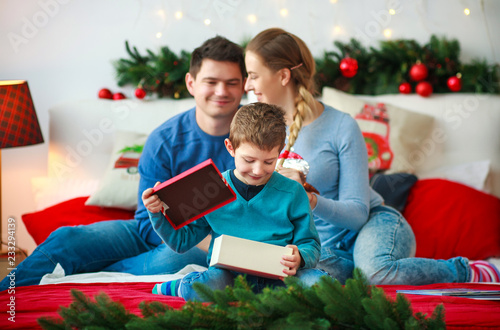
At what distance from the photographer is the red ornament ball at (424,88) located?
2805 mm

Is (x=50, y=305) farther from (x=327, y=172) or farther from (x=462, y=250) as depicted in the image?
(x=462, y=250)

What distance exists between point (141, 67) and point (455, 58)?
178cm

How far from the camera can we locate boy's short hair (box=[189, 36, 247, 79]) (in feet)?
6.35

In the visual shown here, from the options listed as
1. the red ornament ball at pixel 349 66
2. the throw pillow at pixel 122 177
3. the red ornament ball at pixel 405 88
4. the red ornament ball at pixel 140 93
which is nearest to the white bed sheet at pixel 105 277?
the throw pillow at pixel 122 177

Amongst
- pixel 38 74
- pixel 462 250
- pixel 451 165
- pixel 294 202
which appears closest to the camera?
pixel 294 202

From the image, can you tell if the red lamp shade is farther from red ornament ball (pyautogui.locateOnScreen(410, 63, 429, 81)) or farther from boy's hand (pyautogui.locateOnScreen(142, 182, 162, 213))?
red ornament ball (pyautogui.locateOnScreen(410, 63, 429, 81))

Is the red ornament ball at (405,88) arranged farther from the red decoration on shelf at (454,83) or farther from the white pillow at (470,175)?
Result: the white pillow at (470,175)

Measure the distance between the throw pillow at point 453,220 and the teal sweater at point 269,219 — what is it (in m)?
1.03

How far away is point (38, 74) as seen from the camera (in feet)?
10.1

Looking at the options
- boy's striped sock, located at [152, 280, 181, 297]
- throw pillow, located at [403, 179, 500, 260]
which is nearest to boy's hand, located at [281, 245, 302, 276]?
boy's striped sock, located at [152, 280, 181, 297]

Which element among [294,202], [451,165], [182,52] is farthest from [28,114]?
[451,165]

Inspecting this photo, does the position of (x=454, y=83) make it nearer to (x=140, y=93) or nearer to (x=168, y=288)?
(x=140, y=93)

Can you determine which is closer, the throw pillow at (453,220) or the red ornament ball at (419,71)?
the throw pillow at (453,220)

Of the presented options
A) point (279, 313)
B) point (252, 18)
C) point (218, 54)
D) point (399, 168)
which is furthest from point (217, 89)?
point (252, 18)
